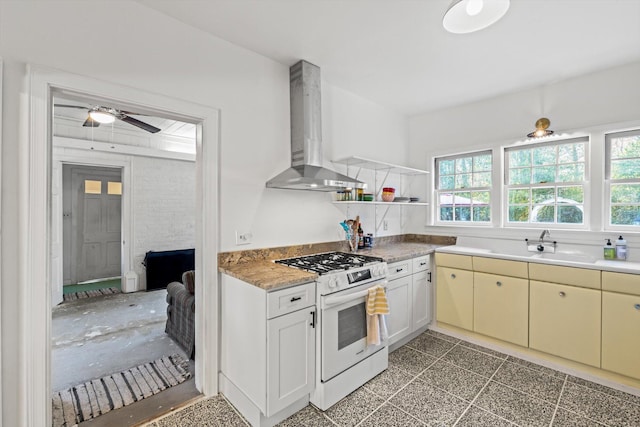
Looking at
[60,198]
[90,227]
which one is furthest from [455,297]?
[90,227]

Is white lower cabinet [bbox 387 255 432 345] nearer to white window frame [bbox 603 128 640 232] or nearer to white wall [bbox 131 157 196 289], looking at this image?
white window frame [bbox 603 128 640 232]

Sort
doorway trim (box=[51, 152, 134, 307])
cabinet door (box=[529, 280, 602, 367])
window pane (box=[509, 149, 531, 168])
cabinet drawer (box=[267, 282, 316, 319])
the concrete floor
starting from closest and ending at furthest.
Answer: cabinet drawer (box=[267, 282, 316, 319]) → cabinet door (box=[529, 280, 602, 367]) → the concrete floor → window pane (box=[509, 149, 531, 168]) → doorway trim (box=[51, 152, 134, 307])

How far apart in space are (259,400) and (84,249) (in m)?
5.53

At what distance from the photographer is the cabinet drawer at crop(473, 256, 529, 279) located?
264cm

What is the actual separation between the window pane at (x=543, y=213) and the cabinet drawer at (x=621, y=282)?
980mm

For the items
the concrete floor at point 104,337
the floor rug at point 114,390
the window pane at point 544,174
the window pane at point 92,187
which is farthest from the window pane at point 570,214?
the window pane at point 92,187

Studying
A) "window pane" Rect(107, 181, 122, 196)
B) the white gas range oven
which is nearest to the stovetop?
the white gas range oven

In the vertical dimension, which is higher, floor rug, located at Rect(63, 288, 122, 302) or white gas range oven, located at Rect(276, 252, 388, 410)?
white gas range oven, located at Rect(276, 252, 388, 410)

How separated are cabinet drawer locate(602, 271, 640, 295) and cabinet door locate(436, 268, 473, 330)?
99 centimetres

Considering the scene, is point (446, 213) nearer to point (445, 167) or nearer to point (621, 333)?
point (445, 167)

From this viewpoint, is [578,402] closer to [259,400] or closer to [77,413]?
[259,400]

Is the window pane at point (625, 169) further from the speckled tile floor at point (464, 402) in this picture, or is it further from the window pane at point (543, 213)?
the speckled tile floor at point (464, 402)

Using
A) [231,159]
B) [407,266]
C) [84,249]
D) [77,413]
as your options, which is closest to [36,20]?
[231,159]

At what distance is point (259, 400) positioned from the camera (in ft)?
5.80
